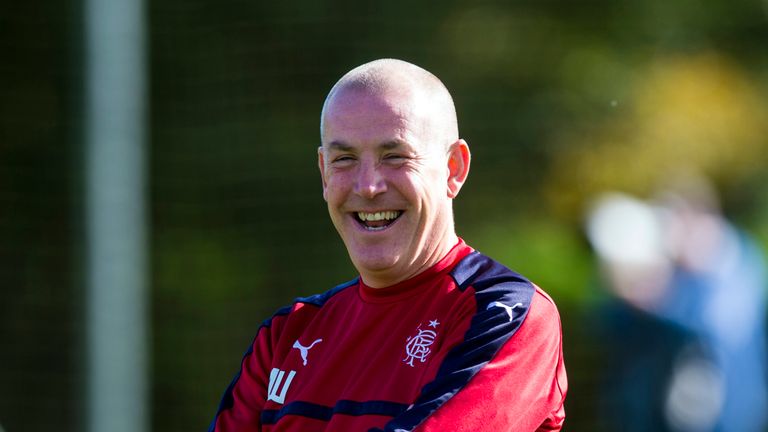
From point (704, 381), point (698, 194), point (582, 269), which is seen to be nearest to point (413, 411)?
point (704, 381)

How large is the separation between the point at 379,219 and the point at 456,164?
0.27m

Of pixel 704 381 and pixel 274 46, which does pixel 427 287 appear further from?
pixel 274 46

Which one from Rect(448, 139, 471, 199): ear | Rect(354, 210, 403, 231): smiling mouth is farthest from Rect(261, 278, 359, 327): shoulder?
Rect(448, 139, 471, 199): ear

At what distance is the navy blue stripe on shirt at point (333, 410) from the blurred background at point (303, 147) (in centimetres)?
451

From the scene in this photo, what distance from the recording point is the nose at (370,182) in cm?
280

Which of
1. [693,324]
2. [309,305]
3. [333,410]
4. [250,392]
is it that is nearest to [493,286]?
[333,410]

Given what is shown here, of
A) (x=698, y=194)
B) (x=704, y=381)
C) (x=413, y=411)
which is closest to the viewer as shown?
(x=413, y=411)

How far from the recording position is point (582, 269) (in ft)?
25.2

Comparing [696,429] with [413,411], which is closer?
[413,411]

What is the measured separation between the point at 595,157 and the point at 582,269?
2.43 feet

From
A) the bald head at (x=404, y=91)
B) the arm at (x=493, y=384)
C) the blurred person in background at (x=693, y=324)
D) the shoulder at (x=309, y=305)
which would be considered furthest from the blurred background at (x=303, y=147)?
the arm at (x=493, y=384)

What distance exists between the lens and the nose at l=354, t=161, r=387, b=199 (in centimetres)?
280

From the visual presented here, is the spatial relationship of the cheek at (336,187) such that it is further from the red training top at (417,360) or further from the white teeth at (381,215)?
the red training top at (417,360)

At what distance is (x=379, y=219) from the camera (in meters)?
2.87
